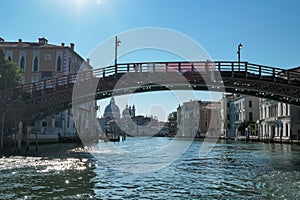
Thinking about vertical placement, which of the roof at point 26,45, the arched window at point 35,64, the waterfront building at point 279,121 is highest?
the roof at point 26,45

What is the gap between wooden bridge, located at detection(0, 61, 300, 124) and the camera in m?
23.8

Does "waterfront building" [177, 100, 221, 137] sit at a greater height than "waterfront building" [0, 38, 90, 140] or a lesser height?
lesser

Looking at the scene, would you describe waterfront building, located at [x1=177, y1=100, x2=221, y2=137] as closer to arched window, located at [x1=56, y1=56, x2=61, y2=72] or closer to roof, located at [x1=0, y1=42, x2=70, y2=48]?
arched window, located at [x1=56, y1=56, x2=61, y2=72]

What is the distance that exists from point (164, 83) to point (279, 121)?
113 ft

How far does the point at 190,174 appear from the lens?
49.5 ft

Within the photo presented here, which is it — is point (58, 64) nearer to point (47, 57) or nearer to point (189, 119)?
point (47, 57)

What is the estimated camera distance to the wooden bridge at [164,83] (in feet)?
77.9

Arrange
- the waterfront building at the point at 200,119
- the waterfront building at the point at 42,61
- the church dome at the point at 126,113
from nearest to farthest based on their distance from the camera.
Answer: the waterfront building at the point at 42,61, the waterfront building at the point at 200,119, the church dome at the point at 126,113

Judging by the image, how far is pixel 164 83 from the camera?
84.2 feet

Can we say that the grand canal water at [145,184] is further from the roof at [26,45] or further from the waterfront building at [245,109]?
the waterfront building at [245,109]

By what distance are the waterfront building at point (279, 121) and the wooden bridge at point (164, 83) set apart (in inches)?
952

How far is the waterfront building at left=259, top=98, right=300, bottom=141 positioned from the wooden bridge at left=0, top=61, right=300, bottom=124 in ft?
79.3

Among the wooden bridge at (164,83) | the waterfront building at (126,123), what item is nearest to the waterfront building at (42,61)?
the wooden bridge at (164,83)

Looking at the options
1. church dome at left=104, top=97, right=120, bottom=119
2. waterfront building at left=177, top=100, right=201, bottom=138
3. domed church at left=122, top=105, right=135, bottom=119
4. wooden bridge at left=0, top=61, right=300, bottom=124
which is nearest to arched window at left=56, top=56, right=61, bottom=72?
wooden bridge at left=0, top=61, right=300, bottom=124
